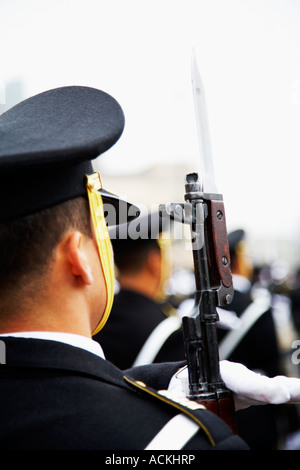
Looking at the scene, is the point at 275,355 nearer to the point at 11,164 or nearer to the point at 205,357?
the point at 205,357

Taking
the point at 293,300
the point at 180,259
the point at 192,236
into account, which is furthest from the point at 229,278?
the point at 180,259

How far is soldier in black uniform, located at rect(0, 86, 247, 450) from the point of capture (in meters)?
1.45

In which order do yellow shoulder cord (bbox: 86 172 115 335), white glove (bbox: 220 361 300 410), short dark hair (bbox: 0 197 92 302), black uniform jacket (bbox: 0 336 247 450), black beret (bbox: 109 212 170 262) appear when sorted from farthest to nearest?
1. black beret (bbox: 109 212 170 262)
2. white glove (bbox: 220 361 300 410)
3. yellow shoulder cord (bbox: 86 172 115 335)
4. short dark hair (bbox: 0 197 92 302)
5. black uniform jacket (bbox: 0 336 247 450)

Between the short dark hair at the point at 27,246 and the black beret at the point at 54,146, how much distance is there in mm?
27

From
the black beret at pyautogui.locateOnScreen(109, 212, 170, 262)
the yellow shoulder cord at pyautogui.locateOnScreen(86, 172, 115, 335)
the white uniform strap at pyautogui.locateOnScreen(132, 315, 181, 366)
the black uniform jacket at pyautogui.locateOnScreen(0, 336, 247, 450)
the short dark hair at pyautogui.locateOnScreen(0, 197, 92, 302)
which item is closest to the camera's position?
the black uniform jacket at pyautogui.locateOnScreen(0, 336, 247, 450)

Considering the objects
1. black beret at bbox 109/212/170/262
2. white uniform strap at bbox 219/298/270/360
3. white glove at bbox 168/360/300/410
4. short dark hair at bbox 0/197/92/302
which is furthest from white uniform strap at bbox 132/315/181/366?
short dark hair at bbox 0/197/92/302

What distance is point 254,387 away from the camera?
181 centimetres

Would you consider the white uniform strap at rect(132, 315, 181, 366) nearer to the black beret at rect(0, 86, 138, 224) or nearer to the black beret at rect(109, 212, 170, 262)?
the black beret at rect(109, 212, 170, 262)

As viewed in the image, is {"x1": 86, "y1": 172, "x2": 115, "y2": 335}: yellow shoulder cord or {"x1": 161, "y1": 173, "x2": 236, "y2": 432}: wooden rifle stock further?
{"x1": 161, "y1": 173, "x2": 236, "y2": 432}: wooden rifle stock

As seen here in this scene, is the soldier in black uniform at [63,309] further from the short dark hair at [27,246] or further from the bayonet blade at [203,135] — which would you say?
the bayonet blade at [203,135]

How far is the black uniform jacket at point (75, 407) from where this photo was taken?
4.71 feet

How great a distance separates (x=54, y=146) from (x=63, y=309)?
420 mm
